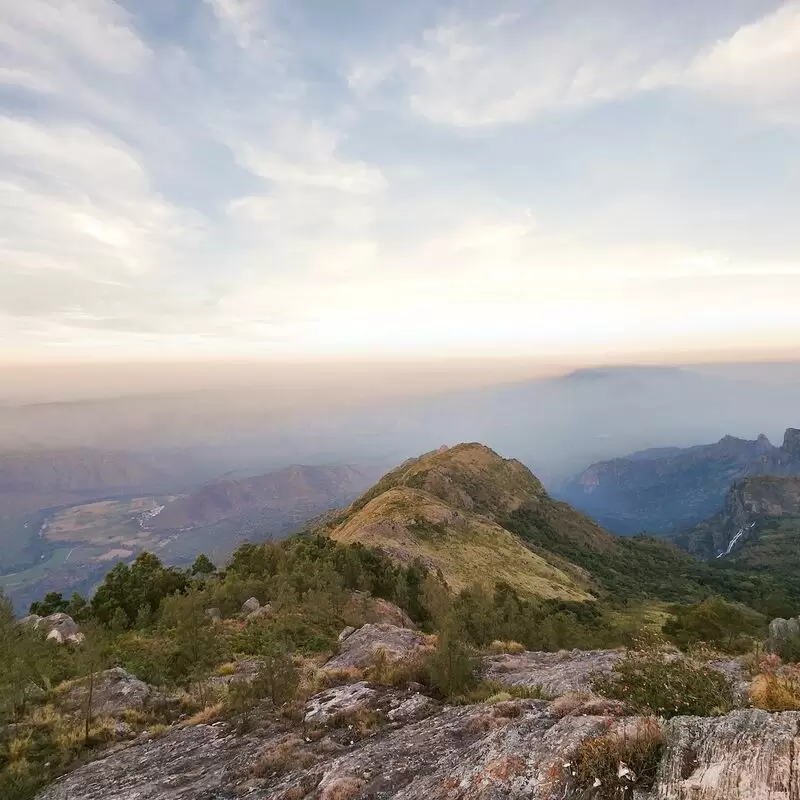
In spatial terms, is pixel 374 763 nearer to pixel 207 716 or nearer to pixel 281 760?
pixel 281 760

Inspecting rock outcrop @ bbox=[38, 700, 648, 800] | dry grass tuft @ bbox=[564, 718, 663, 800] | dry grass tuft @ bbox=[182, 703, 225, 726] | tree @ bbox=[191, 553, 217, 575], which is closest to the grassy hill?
tree @ bbox=[191, 553, 217, 575]

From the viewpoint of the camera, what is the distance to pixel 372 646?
29484 mm

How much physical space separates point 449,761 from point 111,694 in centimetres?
1899

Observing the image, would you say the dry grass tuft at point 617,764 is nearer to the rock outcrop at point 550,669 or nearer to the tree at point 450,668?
the rock outcrop at point 550,669

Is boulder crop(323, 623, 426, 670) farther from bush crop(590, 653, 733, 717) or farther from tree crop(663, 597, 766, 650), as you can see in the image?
tree crop(663, 597, 766, 650)

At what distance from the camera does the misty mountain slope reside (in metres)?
102

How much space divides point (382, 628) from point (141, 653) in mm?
16061

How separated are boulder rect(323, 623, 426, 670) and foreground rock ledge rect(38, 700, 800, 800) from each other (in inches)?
430

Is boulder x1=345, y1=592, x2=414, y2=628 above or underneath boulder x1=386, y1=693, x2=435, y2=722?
underneath

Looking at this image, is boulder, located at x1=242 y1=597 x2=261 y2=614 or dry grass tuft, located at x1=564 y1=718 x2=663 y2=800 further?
boulder, located at x1=242 y1=597 x2=261 y2=614

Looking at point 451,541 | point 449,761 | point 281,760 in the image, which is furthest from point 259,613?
point 451,541

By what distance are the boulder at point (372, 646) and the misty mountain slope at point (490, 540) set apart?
54244mm

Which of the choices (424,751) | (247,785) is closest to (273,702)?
(247,785)

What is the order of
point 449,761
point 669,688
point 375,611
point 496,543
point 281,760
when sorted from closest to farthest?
point 449,761 → point 669,688 → point 281,760 → point 375,611 → point 496,543
